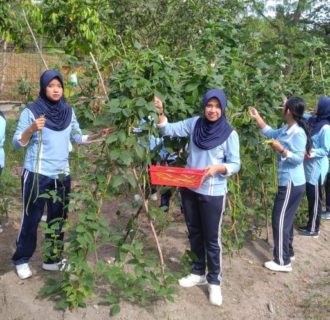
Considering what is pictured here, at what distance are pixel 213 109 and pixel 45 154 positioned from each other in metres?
1.19

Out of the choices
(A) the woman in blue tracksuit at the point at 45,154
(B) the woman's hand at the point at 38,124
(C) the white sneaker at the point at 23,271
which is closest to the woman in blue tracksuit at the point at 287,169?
(A) the woman in blue tracksuit at the point at 45,154

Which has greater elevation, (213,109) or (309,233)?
(213,109)

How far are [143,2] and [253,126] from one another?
2901mm

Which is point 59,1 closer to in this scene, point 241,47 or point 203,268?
point 241,47

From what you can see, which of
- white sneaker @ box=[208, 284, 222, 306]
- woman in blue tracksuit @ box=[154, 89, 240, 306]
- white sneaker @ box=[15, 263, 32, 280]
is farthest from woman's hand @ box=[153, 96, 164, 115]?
white sneaker @ box=[15, 263, 32, 280]

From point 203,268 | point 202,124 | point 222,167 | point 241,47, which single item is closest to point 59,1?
point 241,47

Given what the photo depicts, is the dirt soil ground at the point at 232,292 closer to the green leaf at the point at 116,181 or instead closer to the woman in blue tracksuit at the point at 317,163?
the woman in blue tracksuit at the point at 317,163

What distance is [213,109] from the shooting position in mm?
2986

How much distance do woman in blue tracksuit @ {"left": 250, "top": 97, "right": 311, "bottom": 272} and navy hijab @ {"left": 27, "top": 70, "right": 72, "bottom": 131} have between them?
1.48 metres

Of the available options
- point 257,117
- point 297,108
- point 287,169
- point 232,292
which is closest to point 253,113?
point 257,117

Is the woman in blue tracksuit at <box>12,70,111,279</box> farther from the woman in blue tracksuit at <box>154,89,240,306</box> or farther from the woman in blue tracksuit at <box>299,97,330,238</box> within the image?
the woman in blue tracksuit at <box>299,97,330,238</box>

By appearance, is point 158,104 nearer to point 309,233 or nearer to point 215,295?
point 215,295

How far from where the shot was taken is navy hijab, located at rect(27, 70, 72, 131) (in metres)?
3.08

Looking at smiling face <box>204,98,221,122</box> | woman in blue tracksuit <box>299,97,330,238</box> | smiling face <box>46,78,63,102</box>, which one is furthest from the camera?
woman in blue tracksuit <box>299,97,330,238</box>
